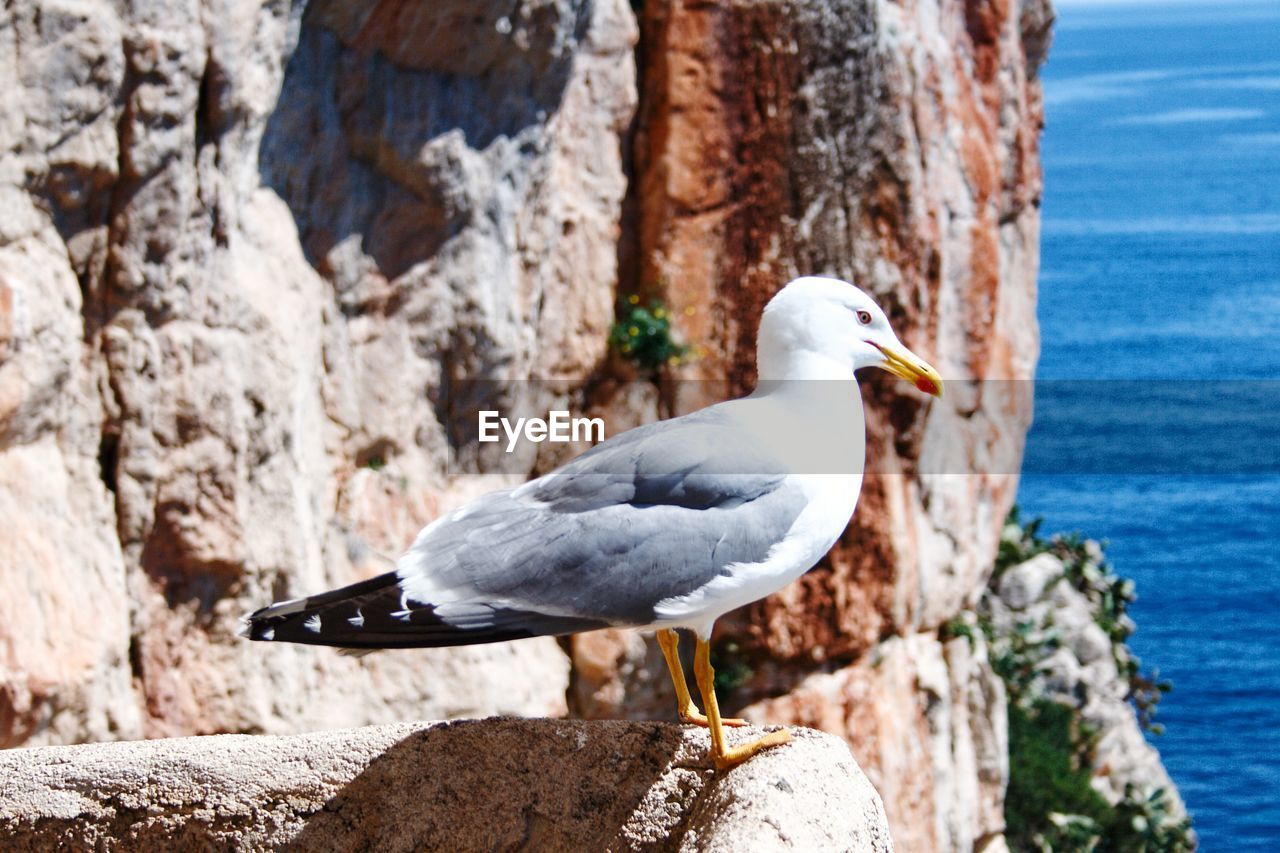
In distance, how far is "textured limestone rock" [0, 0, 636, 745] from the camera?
28.3ft

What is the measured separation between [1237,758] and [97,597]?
19.6 meters

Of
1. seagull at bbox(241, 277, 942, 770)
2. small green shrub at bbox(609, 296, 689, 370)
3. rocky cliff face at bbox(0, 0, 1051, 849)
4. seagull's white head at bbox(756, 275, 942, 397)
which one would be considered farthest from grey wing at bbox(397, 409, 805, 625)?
small green shrub at bbox(609, 296, 689, 370)

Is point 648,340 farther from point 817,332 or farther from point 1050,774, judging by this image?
point 817,332

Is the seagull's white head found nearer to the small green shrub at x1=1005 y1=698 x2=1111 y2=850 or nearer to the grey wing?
the grey wing

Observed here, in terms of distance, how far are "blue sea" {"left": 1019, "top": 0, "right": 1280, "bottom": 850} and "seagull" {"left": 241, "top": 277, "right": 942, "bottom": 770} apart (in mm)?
20449

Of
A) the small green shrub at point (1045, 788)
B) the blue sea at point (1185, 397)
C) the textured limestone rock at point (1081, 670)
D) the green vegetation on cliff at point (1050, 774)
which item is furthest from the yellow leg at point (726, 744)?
the blue sea at point (1185, 397)

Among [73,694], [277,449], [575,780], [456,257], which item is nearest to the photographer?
[575,780]

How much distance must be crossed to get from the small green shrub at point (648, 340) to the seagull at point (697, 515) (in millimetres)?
8748

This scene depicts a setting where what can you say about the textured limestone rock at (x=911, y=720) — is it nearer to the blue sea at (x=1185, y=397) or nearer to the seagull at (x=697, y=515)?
the seagull at (x=697, y=515)

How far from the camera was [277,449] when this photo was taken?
10078mm

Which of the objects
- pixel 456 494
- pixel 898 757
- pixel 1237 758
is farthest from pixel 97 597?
pixel 1237 758

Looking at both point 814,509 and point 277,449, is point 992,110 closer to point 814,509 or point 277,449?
point 277,449

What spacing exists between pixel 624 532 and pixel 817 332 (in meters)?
0.64

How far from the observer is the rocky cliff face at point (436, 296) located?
8852mm
